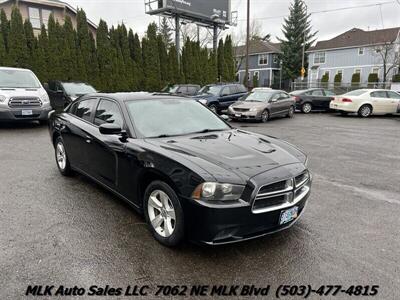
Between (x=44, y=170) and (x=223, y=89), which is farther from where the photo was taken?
(x=223, y=89)

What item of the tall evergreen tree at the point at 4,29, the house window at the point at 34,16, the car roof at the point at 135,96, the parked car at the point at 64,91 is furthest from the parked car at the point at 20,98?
→ the house window at the point at 34,16

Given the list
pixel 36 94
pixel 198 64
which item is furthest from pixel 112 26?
pixel 36 94

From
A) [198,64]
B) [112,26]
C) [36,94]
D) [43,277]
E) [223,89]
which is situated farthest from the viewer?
[198,64]

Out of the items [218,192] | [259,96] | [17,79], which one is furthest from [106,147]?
[259,96]

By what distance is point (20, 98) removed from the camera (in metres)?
9.50

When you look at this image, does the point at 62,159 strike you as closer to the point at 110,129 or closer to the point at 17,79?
the point at 110,129

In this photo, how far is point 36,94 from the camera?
9.94m

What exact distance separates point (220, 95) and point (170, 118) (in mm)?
11658

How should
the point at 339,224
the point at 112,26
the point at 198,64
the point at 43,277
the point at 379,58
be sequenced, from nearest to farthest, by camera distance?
the point at 43,277, the point at 339,224, the point at 112,26, the point at 198,64, the point at 379,58

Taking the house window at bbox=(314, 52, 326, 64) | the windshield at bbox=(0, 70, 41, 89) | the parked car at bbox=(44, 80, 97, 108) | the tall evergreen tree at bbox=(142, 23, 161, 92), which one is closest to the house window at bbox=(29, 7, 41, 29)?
the tall evergreen tree at bbox=(142, 23, 161, 92)

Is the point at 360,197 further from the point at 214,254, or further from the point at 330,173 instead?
the point at 214,254

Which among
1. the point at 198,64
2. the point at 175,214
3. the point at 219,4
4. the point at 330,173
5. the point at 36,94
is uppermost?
the point at 219,4

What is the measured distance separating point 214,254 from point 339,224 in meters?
1.71

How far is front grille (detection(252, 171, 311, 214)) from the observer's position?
2.84 m
